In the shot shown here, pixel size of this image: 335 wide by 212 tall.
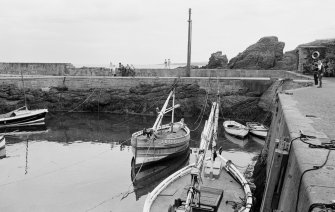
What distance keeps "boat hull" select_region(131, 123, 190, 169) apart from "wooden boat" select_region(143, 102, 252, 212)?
15.0ft

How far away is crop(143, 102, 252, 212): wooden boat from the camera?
9148 mm

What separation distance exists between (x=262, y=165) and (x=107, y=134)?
14.4 m

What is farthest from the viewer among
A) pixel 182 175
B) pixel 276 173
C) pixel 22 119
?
pixel 22 119

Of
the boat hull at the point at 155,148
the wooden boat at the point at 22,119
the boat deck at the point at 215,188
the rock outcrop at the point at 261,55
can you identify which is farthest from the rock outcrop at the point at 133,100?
the boat deck at the point at 215,188

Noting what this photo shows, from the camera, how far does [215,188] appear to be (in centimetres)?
1148

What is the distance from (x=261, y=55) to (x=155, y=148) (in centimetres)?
2785

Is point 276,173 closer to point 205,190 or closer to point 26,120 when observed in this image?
point 205,190

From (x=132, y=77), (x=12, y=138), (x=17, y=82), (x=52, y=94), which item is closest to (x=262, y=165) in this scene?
(x=12, y=138)

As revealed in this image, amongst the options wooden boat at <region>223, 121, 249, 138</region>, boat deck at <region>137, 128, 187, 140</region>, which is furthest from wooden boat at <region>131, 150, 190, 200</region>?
wooden boat at <region>223, 121, 249, 138</region>

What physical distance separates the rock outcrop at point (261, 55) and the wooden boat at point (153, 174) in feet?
80.2

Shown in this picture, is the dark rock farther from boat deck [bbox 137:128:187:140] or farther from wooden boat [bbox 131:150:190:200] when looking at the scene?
wooden boat [bbox 131:150:190:200]

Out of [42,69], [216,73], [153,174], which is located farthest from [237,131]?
[42,69]

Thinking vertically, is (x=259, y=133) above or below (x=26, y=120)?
above

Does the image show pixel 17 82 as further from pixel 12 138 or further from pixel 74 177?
pixel 74 177
